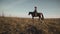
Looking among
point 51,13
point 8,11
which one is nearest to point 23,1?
point 8,11

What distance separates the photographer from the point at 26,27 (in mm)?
6531

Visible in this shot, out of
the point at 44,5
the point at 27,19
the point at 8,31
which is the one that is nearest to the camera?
the point at 8,31

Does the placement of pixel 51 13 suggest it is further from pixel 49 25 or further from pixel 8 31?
pixel 8 31

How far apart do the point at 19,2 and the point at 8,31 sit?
3.38 ft

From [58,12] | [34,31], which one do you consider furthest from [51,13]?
[34,31]

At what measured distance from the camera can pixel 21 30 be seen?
249 inches

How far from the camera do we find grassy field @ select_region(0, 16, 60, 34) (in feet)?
20.6

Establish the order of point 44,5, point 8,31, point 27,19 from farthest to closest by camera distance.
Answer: point 27,19, point 44,5, point 8,31

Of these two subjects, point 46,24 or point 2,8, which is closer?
point 2,8

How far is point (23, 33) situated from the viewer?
246 inches

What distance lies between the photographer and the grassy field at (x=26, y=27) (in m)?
6.29

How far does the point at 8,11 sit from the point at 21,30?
2.62 ft

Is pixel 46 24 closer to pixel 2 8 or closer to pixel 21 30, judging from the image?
pixel 21 30

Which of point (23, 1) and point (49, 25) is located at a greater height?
point (23, 1)
